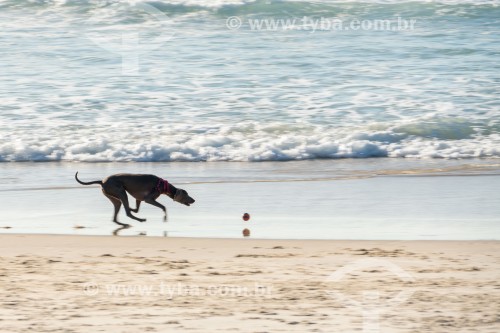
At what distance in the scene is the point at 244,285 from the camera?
255 inches

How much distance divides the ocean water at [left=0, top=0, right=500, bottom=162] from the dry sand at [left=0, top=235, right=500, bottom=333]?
6.54 metres

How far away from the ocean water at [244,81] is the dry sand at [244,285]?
6.54 meters

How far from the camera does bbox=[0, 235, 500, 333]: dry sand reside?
5539 millimetres

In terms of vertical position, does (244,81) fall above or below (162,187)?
above

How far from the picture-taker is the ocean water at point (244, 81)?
15016 millimetres

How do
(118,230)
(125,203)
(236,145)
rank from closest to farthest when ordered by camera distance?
(118,230) → (125,203) → (236,145)

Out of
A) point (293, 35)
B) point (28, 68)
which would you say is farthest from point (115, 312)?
point (293, 35)

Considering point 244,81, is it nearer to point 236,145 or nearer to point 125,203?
point 236,145

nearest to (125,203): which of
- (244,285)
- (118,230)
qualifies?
(118,230)

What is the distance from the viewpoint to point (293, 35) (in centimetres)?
2423

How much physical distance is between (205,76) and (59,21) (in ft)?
23.7

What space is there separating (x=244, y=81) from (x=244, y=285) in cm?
1358

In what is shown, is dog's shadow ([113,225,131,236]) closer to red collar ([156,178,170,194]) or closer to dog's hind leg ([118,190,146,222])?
dog's hind leg ([118,190,146,222])

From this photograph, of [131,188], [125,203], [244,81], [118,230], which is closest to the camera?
[118,230]
